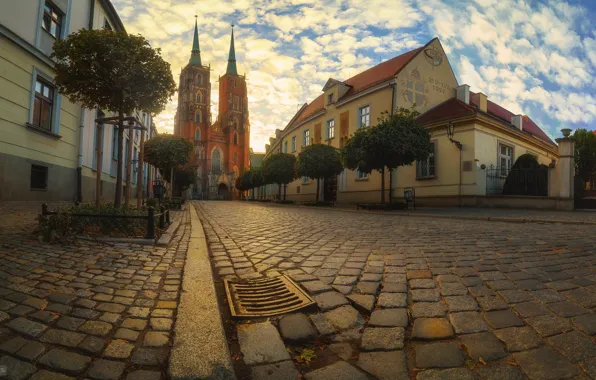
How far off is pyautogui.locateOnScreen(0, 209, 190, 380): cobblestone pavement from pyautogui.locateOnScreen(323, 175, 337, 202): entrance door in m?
23.8

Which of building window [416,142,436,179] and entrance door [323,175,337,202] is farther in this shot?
entrance door [323,175,337,202]

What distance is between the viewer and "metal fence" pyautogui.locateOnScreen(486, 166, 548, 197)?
1573cm

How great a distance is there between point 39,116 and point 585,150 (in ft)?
148

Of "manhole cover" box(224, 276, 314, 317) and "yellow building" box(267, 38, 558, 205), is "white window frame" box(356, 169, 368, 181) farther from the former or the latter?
"manhole cover" box(224, 276, 314, 317)

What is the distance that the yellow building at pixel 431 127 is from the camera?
1788 centimetres

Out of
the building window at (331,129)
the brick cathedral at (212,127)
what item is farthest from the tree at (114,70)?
the brick cathedral at (212,127)

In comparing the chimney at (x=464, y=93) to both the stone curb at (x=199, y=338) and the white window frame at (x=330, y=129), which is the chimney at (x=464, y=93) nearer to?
the white window frame at (x=330, y=129)

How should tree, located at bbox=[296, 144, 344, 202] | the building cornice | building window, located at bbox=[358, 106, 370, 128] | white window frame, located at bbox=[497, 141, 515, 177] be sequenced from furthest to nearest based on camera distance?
building window, located at bbox=[358, 106, 370, 128]
tree, located at bbox=[296, 144, 344, 202]
white window frame, located at bbox=[497, 141, 515, 177]
the building cornice

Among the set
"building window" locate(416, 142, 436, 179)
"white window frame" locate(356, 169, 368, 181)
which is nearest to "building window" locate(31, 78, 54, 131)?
"white window frame" locate(356, 169, 368, 181)

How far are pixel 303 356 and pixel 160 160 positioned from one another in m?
20.2

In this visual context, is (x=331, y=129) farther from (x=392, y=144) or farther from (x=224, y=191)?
(x=224, y=191)

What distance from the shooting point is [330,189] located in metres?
28.3

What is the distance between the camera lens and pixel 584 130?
114ft

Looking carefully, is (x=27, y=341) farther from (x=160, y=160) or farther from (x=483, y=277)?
(x=160, y=160)
